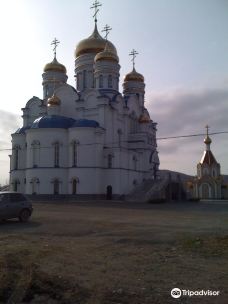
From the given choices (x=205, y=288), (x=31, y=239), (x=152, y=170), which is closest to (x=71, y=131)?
(x=152, y=170)

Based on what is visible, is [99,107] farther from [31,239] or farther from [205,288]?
[205,288]

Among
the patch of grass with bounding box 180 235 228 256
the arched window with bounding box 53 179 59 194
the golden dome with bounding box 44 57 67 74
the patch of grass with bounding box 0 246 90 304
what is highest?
the golden dome with bounding box 44 57 67 74

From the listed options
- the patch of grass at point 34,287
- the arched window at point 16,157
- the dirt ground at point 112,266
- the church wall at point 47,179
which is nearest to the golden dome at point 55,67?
the arched window at point 16,157

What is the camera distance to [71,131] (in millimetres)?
42188

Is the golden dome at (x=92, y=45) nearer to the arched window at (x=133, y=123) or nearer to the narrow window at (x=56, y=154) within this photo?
the arched window at (x=133, y=123)

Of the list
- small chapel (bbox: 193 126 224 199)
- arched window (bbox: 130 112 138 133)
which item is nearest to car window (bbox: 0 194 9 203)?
arched window (bbox: 130 112 138 133)

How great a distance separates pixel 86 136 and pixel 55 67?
15656 millimetres

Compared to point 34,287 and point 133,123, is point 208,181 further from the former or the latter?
point 34,287

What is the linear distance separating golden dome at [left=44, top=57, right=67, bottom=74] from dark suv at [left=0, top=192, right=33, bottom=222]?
36.5 m

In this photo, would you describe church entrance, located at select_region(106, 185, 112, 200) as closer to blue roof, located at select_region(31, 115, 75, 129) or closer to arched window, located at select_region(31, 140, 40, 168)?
blue roof, located at select_region(31, 115, 75, 129)

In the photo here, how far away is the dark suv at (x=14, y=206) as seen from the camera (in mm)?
17531

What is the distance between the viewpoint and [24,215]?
18.4 meters

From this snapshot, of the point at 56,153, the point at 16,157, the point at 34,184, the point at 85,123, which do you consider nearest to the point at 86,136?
the point at 85,123

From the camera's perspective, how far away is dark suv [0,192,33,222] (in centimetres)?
1753
